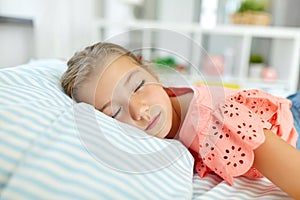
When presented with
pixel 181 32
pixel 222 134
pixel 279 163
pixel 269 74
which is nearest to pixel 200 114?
pixel 222 134

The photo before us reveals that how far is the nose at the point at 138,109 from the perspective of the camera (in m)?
0.63

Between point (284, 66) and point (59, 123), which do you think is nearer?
point (59, 123)

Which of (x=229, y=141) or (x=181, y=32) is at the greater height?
(x=181, y=32)

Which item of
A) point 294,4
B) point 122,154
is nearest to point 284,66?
point 294,4

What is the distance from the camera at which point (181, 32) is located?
7.27 ft

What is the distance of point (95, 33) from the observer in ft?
6.97

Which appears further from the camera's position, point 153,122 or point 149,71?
point 149,71

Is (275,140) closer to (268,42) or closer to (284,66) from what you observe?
(284,66)

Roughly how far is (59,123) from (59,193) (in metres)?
0.10

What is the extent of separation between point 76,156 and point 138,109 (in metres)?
0.22

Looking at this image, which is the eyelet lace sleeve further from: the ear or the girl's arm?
the ear

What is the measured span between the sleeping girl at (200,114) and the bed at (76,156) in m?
0.06

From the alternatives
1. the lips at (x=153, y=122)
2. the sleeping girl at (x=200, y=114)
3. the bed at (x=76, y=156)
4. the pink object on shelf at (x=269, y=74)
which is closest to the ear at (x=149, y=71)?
the sleeping girl at (x=200, y=114)

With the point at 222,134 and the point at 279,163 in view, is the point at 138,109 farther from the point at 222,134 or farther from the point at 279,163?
the point at 279,163
